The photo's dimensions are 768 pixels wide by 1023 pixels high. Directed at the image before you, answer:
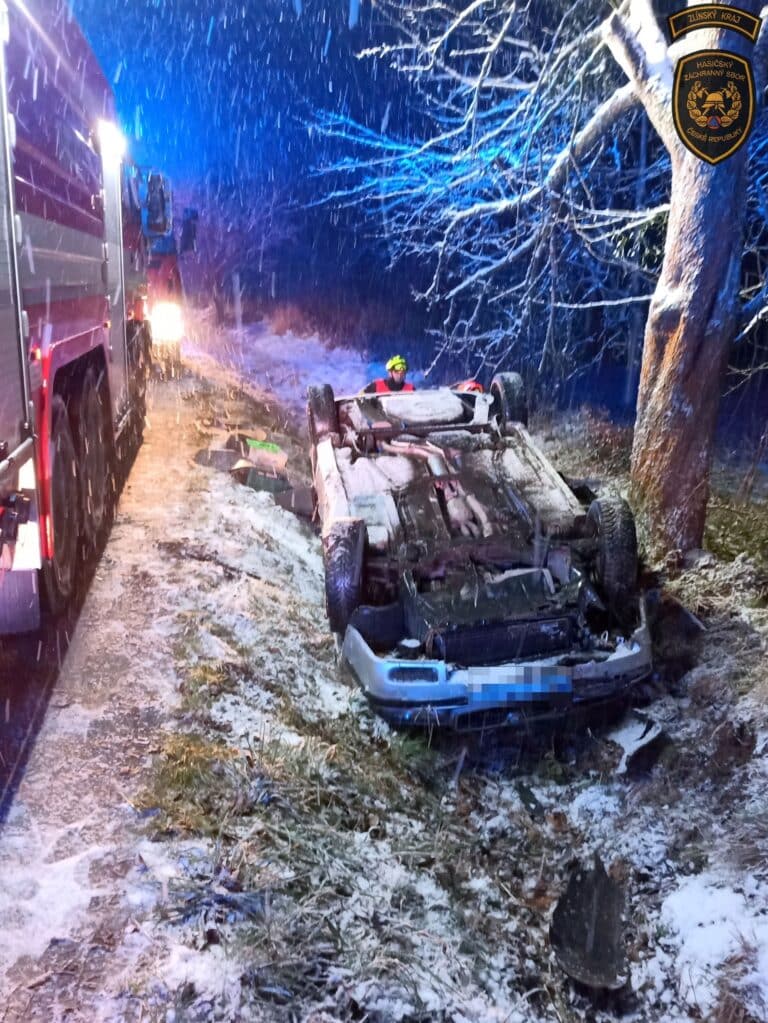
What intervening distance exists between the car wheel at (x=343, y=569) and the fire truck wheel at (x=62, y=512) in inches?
59.6

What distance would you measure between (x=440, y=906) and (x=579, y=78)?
733 centimetres

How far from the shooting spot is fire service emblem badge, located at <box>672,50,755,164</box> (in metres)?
5.65

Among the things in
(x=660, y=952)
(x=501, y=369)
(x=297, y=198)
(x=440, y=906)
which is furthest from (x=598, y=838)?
(x=297, y=198)

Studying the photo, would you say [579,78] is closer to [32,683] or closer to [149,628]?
[149,628]

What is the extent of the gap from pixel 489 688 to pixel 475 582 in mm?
732

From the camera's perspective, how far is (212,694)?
4.27 meters

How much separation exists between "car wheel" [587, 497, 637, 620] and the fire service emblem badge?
2.97 metres

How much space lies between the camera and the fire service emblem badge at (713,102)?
18.5ft

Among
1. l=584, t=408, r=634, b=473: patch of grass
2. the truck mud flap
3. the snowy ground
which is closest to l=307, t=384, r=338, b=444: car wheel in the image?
the snowy ground

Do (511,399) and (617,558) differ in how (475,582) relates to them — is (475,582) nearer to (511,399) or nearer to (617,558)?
(617,558)

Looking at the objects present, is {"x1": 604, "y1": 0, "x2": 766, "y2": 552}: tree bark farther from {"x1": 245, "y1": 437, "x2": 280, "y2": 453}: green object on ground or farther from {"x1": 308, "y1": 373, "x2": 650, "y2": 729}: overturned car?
{"x1": 245, "y1": 437, "x2": 280, "y2": 453}: green object on ground

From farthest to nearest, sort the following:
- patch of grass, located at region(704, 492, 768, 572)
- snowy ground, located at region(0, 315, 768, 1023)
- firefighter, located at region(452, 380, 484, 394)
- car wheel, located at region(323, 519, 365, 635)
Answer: firefighter, located at region(452, 380, 484, 394) < patch of grass, located at region(704, 492, 768, 572) < car wheel, located at region(323, 519, 365, 635) < snowy ground, located at region(0, 315, 768, 1023)

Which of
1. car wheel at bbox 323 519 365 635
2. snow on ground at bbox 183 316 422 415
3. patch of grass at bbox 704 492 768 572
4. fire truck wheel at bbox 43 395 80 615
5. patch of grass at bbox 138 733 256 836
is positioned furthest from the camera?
snow on ground at bbox 183 316 422 415

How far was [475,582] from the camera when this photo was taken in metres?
4.62
